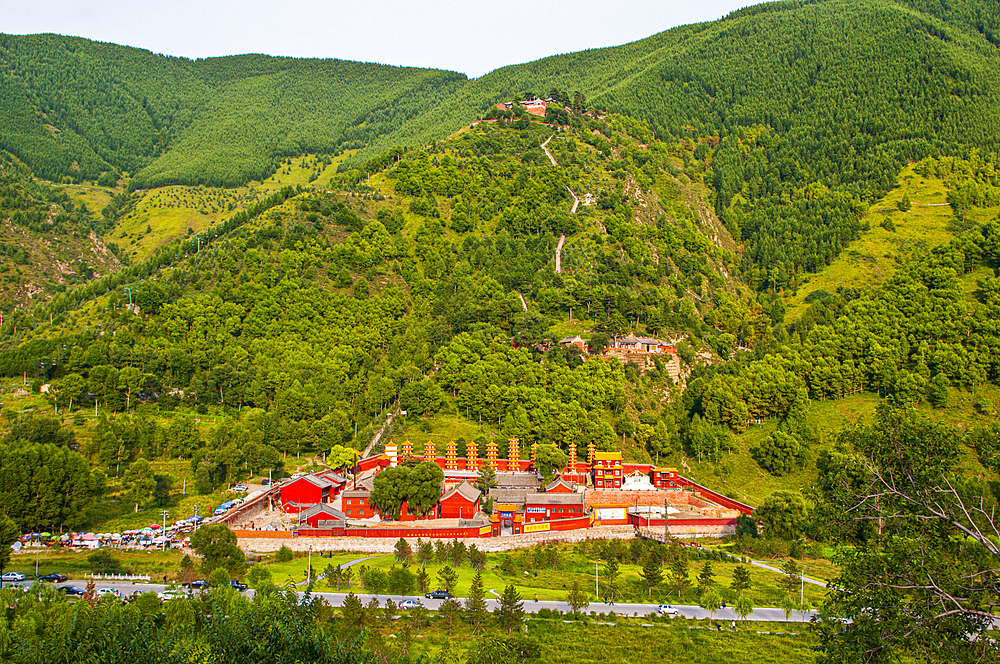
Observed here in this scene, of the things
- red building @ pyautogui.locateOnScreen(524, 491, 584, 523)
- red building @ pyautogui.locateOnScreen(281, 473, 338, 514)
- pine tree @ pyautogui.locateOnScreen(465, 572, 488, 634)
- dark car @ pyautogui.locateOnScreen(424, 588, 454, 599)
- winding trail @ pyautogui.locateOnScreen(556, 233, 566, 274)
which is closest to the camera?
pine tree @ pyautogui.locateOnScreen(465, 572, 488, 634)

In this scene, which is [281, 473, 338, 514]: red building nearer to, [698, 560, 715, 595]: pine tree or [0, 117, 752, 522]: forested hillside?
[0, 117, 752, 522]: forested hillside

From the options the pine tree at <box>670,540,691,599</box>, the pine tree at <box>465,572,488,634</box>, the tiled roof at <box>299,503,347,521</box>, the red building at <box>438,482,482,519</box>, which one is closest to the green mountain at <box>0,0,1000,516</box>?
the tiled roof at <box>299,503,347,521</box>

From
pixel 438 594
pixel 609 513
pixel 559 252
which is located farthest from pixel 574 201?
pixel 438 594

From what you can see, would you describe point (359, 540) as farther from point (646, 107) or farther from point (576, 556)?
point (646, 107)

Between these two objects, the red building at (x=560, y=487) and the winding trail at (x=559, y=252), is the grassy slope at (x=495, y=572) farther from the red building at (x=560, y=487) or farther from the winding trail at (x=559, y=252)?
the winding trail at (x=559, y=252)

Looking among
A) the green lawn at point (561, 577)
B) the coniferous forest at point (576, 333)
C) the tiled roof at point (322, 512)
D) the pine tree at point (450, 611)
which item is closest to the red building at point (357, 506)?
the tiled roof at point (322, 512)
